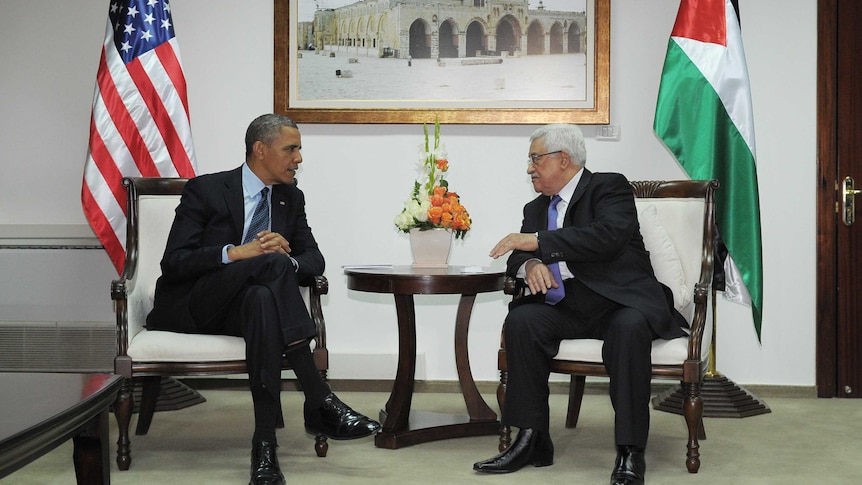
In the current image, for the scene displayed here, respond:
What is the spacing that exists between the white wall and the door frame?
4 centimetres

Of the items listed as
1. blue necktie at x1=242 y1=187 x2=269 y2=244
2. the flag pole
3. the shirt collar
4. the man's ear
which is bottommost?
the flag pole

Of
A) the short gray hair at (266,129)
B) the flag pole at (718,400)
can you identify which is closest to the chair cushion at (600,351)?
the flag pole at (718,400)

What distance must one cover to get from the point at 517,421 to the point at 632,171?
6.62ft

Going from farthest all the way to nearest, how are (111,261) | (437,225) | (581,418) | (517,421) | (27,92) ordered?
A: (27,92) → (111,261) → (581,418) → (437,225) → (517,421)

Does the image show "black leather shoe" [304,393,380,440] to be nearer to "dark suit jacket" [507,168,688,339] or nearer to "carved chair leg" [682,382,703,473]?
"dark suit jacket" [507,168,688,339]

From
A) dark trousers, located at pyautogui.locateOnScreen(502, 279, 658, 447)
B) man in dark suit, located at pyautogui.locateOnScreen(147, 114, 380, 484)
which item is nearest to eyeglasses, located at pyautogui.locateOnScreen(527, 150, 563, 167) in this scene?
dark trousers, located at pyautogui.locateOnScreen(502, 279, 658, 447)

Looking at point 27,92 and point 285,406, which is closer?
point 285,406

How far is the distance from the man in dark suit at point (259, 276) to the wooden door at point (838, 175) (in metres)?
2.72

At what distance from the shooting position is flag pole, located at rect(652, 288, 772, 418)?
4.33 meters

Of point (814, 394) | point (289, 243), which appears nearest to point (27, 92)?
point (289, 243)

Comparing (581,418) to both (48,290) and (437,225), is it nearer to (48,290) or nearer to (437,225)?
(437,225)

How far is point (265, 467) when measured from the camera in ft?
9.89

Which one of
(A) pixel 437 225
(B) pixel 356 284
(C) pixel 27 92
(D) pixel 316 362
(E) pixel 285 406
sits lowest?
(E) pixel 285 406

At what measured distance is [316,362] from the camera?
3.39 meters
